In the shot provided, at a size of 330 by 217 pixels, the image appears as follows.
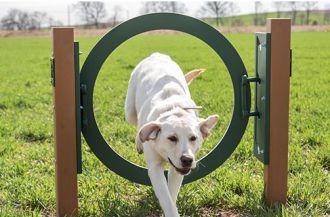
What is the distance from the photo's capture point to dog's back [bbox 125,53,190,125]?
5289mm

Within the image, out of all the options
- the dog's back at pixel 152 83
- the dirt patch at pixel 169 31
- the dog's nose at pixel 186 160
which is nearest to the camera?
the dog's nose at pixel 186 160

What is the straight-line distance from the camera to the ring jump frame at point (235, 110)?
489 cm

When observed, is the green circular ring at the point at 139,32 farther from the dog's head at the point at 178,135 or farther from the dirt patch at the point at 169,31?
the dirt patch at the point at 169,31

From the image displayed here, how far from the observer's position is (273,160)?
530 cm

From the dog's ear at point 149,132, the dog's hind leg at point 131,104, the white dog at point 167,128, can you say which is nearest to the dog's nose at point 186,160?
the white dog at point 167,128

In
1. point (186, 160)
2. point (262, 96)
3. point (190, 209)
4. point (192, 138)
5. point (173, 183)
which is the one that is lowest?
point (190, 209)

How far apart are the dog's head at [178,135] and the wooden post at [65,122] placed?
0.72m

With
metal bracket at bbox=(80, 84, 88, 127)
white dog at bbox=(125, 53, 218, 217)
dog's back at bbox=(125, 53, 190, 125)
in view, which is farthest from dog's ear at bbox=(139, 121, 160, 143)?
metal bracket at bbox=(80, 84, 88, 127)

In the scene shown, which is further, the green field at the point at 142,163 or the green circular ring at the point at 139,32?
the green circular ring at the point at 139,32

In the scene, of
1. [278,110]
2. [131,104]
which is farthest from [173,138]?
[131,104]

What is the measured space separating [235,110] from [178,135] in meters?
1.30

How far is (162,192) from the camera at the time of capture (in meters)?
4.64

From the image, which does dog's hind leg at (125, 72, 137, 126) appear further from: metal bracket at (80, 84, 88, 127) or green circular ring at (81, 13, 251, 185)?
metal bracket at (80, 84, 88, 127)

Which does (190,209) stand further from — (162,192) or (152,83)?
(152,83)
